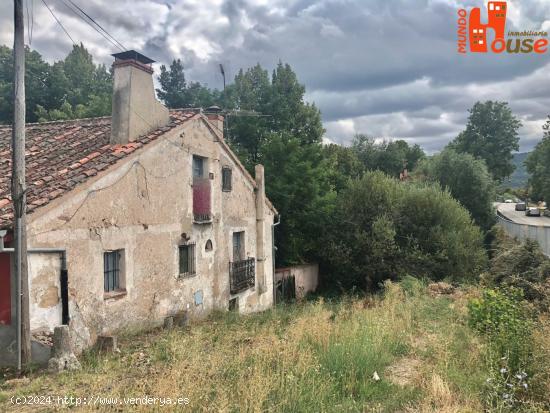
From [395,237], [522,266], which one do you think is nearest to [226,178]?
[522,266]

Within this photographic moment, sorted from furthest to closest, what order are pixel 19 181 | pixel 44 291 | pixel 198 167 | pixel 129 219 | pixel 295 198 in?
pixel 295 198, pixel 198 167, pixel 129 219, pixel 44 291, pixel 19 181

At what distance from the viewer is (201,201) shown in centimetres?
1354

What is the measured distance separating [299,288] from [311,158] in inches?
304

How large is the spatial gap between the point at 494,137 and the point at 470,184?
79.1 ft

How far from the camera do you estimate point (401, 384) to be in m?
5.83

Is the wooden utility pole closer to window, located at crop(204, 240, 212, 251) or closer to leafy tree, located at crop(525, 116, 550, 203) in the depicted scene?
window, located at crop(204, 240, 212, 251)

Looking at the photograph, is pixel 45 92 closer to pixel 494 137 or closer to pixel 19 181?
pixel 19 181

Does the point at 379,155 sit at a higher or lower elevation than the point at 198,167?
higher

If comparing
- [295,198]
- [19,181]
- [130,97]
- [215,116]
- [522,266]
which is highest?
→ [215,116]

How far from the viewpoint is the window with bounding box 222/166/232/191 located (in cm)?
1518

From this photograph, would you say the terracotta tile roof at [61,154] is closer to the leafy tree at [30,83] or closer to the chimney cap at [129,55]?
the chimney cap at [129,55]

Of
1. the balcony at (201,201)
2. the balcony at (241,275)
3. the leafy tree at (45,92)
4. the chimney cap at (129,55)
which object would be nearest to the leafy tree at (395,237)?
the balcony at (241,275)

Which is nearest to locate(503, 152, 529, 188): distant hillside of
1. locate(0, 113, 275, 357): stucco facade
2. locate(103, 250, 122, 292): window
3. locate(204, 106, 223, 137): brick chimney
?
locate(204, 106, 223, 137): brick chimney

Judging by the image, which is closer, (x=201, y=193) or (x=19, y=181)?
(x=19, y=181)
